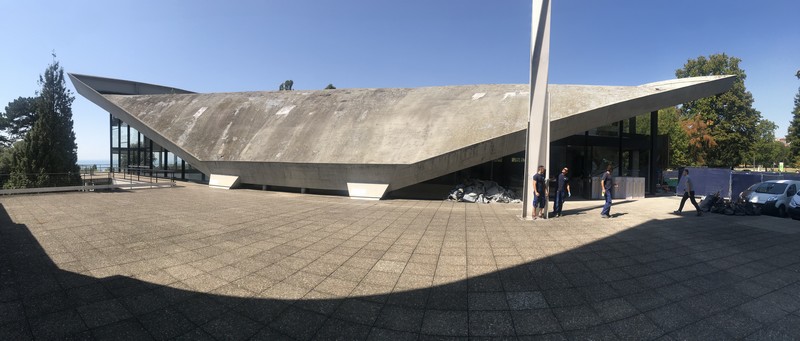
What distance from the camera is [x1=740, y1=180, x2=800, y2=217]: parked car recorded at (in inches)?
436

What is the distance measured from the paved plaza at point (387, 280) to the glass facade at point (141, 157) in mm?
15262

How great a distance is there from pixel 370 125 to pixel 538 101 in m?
7.73

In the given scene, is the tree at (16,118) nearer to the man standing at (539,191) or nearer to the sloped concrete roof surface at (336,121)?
the sloped concrete roof surface at (336,121)

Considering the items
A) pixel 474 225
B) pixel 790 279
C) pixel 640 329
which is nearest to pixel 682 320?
pixel 640 329

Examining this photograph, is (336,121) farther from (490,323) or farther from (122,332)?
(490,323)

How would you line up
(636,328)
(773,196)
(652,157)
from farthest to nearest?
(652,157)
(773,196)
(636,328)

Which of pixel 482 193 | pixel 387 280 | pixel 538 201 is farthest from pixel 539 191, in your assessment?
pixel 387 280

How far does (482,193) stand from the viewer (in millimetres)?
14070

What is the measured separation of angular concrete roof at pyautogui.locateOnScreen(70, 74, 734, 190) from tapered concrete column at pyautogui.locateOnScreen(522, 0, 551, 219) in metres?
2.18

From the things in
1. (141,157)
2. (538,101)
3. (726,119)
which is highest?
(726,119)

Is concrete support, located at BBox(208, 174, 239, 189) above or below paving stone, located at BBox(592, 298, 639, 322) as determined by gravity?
above

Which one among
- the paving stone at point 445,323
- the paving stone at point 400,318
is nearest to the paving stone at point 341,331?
the paving stone at point 400,318

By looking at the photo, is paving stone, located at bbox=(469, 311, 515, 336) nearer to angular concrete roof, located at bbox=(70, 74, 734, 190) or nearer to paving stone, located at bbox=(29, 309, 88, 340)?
paving stone, located at bbox=(29, 309, 88, 340)

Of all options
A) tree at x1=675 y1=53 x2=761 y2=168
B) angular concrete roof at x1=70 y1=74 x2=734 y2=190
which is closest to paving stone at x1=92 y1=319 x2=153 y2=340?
angular concrete roof at x1=70 y1=74 x2=734 y2=190
